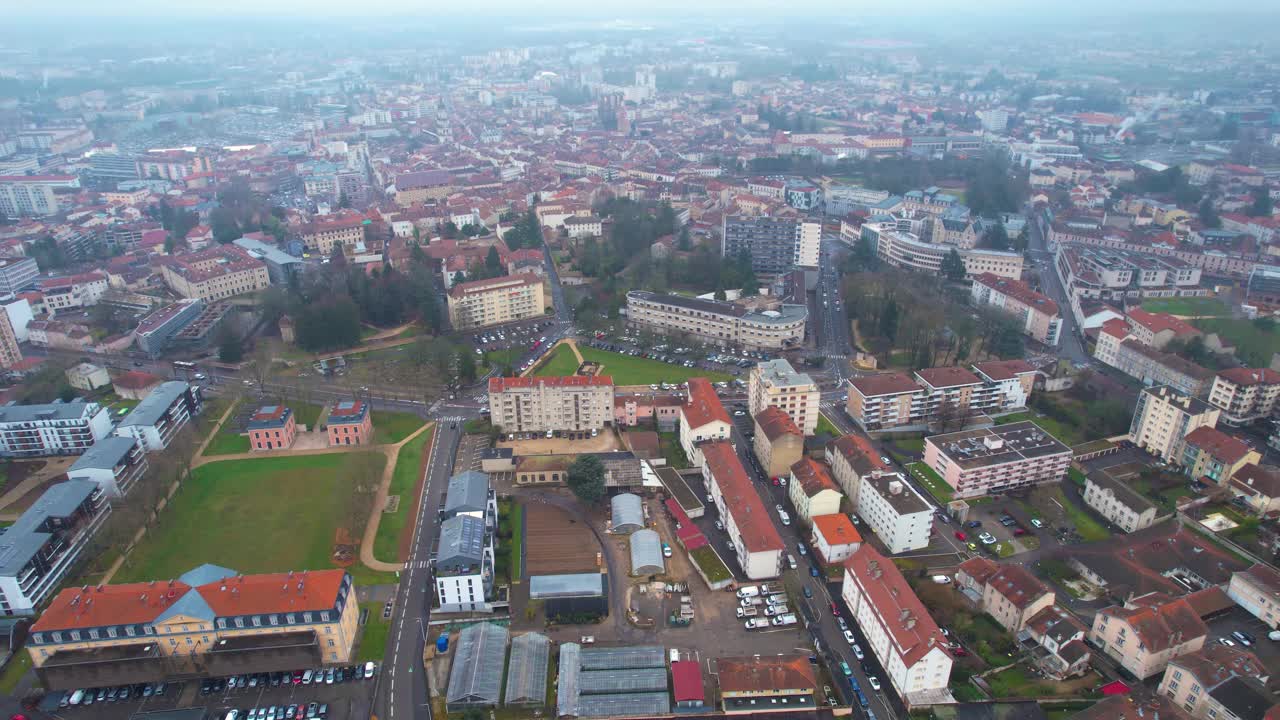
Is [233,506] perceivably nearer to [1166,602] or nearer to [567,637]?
[567,637]

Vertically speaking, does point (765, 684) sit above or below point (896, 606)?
below

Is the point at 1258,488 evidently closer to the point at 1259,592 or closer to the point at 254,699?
the point at 1259,592

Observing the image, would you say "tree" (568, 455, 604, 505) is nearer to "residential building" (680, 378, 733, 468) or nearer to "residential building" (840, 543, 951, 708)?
"residential building" (680, 378, 733, 468)

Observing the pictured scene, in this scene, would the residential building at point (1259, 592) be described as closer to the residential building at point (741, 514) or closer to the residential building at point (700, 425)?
the residential building at point (741, 514)

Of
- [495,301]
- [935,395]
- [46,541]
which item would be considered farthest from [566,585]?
[495,301]

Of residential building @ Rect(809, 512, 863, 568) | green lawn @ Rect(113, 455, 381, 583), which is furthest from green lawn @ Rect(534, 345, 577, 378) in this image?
residential building @ Rect(809, 512, 863, 568)

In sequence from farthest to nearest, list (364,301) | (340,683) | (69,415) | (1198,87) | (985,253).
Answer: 1. (1198,87)
2. (985,253)
3. (364,301)
4. (69,415)
5. (340,683)

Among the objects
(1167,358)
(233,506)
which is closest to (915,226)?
(1167,358)
